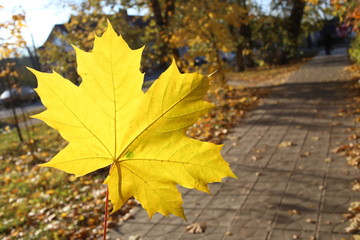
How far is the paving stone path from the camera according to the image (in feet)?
11.6

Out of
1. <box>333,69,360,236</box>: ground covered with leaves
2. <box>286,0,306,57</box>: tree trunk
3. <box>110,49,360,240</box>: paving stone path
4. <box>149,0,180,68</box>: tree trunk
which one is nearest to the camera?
<box>333,69,360,236</box>: ground covered with leaves

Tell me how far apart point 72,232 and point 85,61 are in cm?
395

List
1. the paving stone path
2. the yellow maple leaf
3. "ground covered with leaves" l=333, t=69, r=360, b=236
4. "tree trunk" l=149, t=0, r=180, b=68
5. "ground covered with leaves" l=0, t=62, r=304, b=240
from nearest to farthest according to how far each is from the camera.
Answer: the yellow maple leaf < "ground covered with leaves" l=333, t=69, r=360, b=236 < the paving stone path < "ground covered with leaves" l=0, t=62, r=304, b=240 < "tree trunk" l=149, t=0, r=180, b=68

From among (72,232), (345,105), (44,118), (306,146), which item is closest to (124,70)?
(44,118)

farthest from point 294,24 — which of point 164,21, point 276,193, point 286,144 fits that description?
point 276,193

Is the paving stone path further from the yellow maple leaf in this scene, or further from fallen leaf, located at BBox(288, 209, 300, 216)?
the yellow maple leaf

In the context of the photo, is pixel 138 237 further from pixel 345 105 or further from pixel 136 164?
pixel 345 105

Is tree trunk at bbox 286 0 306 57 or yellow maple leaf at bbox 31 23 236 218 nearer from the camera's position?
yellow maple leaf at bbox 31 23 236 218

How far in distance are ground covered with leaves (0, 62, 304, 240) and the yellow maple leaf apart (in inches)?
111

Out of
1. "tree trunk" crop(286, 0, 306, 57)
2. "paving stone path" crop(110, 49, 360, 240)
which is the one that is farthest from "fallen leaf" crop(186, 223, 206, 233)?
"tree trunk" crop(286, 0, 306, 57)

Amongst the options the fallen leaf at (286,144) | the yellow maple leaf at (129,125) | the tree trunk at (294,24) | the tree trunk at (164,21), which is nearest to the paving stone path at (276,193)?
the fallen leaf at (286,144)

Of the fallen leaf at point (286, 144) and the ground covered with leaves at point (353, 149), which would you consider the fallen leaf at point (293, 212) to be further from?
the fallen leaf at point (286, 144)

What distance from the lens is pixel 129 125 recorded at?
0.71 meters

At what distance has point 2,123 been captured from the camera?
34.0 ft
